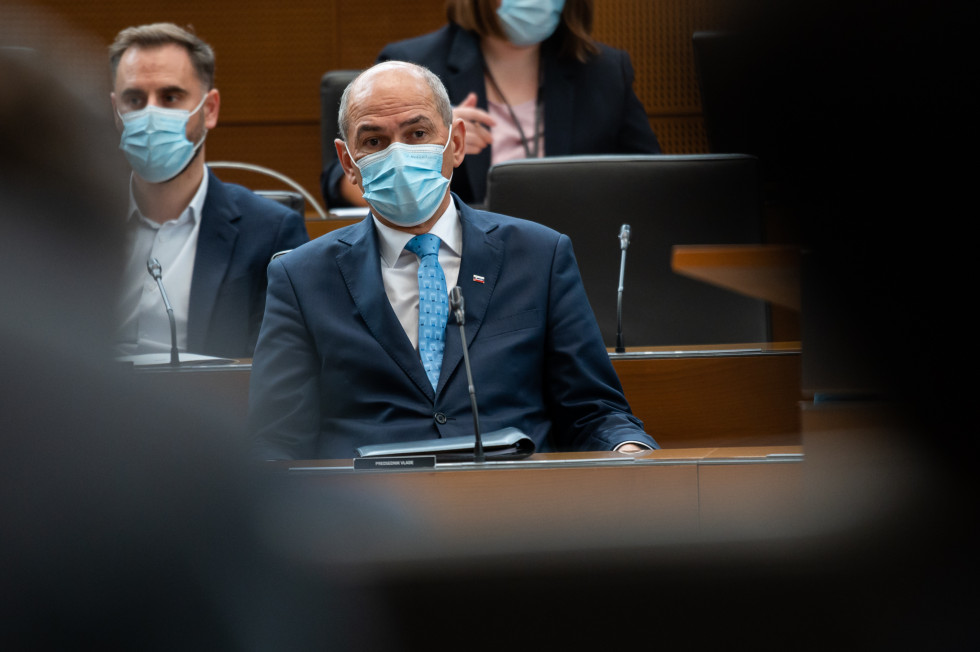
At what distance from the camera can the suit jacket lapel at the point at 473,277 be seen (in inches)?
69.3

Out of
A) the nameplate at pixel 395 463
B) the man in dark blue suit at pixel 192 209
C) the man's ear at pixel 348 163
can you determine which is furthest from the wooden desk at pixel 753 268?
the man in dark blue suit at pixel 192 209

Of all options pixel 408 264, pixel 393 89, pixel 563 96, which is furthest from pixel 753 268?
pixel 563 96

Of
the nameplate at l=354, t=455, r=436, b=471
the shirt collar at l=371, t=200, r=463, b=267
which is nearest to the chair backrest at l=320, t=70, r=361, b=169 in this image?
the shirt collar at l=371, t=200, r=463, b=267

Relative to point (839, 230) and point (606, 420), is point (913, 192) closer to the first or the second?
point (839, 230)

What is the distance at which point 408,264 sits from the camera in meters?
1.87

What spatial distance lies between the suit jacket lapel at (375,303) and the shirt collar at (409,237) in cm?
3

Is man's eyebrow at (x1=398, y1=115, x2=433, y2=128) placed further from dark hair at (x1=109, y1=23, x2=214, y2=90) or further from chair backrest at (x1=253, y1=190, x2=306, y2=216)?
dark hair at (x1=109, y1=23, x2=214, y2=90)

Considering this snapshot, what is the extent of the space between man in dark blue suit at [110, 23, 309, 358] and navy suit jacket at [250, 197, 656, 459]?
0.48 m

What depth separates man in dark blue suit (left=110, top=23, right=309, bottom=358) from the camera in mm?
2311

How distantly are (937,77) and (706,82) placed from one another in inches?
2.6

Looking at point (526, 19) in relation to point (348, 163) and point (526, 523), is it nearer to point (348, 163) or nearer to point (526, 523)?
point (348, 163)

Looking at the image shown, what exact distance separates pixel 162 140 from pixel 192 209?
0.18 meters

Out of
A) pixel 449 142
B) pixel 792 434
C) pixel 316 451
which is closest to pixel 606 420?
pixel 316 451

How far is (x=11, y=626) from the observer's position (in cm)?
35
